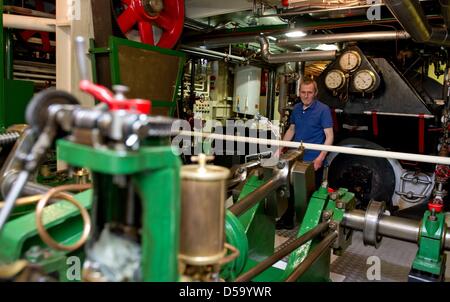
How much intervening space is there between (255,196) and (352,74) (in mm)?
2694

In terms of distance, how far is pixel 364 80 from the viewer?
3512 millimetres

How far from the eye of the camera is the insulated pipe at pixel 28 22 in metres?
2.49

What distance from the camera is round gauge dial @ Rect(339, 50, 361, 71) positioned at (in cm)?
355

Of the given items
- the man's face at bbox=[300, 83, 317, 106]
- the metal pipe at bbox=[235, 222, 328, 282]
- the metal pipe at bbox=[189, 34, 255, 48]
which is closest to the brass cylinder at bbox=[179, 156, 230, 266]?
the metal pipe at bbox=[235, 222, 328, 282]

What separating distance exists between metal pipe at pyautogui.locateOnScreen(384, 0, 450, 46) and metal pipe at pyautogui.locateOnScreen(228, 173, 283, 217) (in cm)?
151

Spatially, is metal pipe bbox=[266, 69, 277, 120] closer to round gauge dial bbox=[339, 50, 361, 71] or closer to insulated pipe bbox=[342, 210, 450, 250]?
round gauge dial bbox=[339, 50, 361, 71]

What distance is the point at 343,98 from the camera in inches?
147

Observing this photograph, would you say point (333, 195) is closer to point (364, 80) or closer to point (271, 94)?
point (364, 80)

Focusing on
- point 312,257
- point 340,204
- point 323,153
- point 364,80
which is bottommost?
point 312,257

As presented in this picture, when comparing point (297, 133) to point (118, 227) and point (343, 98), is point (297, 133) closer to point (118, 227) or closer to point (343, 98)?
point (343, 98)
